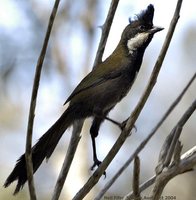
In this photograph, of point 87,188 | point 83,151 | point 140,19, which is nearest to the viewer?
point 87,188

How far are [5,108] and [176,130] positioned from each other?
20.1 ft

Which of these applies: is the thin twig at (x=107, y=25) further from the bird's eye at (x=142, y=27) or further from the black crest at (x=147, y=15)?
the bird's eye at (x=142, y=27)

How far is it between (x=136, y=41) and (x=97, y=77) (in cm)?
46

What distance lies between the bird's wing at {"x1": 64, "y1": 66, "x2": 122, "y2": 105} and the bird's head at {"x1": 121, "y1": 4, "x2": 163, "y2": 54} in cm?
25

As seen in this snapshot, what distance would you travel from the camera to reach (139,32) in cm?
426

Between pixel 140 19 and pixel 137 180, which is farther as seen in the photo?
pixel 140 19

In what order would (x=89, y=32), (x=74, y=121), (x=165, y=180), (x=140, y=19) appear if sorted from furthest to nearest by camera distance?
1. (x=89, y=32)
2. (x=140, y=19)
3. (x=74, y=121)
4. (x=165, y=180)

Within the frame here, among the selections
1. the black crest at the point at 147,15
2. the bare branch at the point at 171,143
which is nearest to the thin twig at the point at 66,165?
the bare branch at the point at 171,143

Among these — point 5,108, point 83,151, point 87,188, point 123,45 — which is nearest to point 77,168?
point 83,151

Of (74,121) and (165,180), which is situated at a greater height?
(74,121)

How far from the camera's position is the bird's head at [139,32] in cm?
412

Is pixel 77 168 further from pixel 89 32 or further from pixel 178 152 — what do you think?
pixel 178 152

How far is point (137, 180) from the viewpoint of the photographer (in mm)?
2615

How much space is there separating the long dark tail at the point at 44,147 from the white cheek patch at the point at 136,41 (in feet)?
2.19
